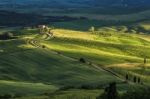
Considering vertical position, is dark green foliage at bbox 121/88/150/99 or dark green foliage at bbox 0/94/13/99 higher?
dark green foliage at bbox 121/88/150/99

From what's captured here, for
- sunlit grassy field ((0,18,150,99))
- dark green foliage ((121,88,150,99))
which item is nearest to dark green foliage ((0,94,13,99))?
sunlit grassy field ((0,18,150,99))

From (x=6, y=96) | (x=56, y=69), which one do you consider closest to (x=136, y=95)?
(x=6, y=96)

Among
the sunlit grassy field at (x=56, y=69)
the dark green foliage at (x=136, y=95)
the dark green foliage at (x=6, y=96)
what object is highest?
the dark green foliage at (x=136, y=95)

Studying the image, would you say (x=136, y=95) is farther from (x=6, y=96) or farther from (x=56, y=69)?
(x=56, y=69)

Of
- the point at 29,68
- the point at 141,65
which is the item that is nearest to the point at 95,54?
the point at 141,65

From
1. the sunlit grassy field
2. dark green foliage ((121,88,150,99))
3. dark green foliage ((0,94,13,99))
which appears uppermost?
dark green foliage ((121,88,150,99))

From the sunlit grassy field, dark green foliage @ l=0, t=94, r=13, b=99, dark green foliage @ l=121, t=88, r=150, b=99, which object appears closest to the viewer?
dark green foliage @ l=121, t=88, r=150, b=99

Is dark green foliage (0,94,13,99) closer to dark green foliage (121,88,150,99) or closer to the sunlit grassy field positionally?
the sunlit grassy field

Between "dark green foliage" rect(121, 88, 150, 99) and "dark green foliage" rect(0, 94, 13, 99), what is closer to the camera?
"dark green foliage" rect(121, 88, 150, 99)

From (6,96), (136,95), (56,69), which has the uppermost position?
(136,95)

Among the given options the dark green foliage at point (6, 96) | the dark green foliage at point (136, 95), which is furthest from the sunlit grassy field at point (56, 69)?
the dark green foliage at point (136, 95)

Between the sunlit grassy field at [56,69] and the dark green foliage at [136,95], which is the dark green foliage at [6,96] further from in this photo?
the dark green foliage at [136,95]

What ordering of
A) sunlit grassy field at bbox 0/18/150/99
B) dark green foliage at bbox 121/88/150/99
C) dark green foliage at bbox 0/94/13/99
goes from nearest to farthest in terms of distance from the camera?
dark green foliage at bbox 121/88/150/99 < dark green foliage at bbox 0/94/13/99 < sunlit grassy field at bbox 0/18/150/99
